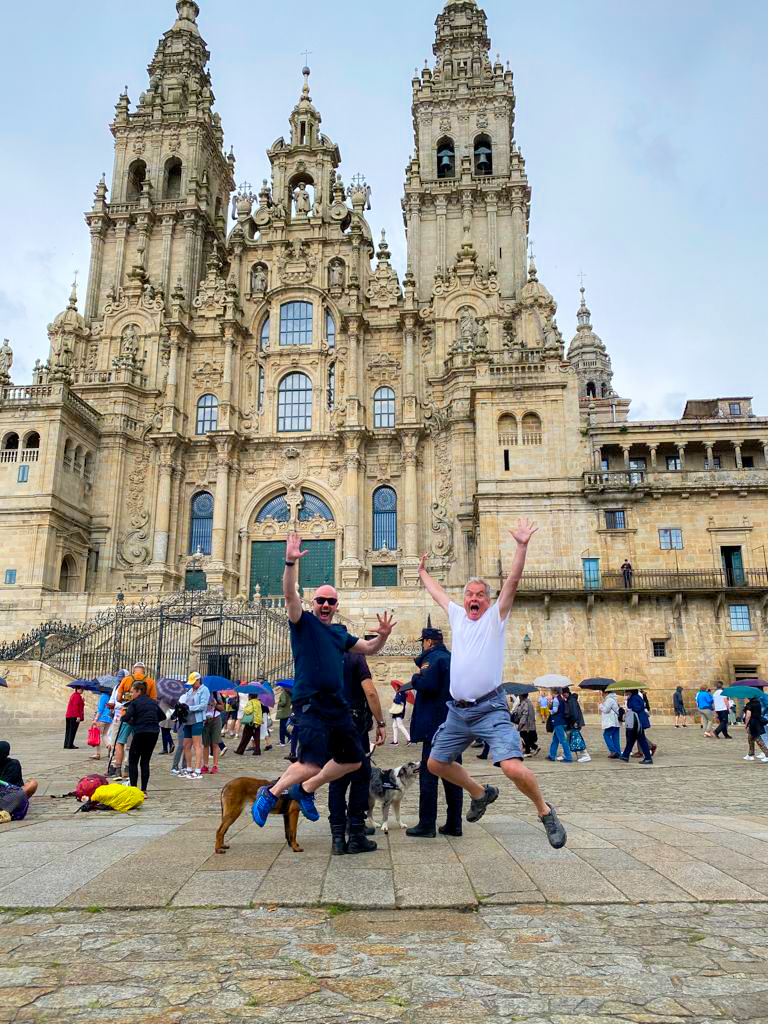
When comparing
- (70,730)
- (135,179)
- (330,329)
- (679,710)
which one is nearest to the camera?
(70,730)

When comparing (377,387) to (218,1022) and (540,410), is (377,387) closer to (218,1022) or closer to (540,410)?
(540,410)

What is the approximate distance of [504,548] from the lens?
106 feet

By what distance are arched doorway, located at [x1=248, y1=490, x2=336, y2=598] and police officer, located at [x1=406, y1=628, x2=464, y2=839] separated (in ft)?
98.4

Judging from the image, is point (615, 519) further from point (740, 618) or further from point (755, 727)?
point (755, 727)

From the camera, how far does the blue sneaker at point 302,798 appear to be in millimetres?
6246

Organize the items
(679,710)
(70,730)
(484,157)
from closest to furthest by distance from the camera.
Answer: (70,730) → (679,710) → (484,157)

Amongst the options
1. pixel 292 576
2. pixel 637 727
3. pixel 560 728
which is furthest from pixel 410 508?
pixel 292 576

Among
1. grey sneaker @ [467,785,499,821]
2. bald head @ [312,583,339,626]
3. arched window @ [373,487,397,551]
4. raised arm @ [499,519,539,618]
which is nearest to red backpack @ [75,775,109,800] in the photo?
bald head @ [312,583,339,626]

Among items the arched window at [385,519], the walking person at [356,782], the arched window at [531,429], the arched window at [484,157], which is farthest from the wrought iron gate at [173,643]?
the arched window at [484,157]

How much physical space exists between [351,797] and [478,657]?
6.24 ft

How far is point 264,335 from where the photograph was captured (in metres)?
42.5

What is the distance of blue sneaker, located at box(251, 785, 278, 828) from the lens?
585 centimetres

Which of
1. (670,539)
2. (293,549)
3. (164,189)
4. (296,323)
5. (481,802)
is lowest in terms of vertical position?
(481,802)

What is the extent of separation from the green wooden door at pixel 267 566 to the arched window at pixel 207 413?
23.1ft
